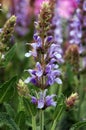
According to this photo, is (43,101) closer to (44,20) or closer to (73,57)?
(44,20)

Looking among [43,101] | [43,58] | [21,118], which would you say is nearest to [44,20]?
[43,58]

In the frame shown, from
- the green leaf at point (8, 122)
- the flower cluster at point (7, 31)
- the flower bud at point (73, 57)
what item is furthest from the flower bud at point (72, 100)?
the flower bud at point (73, 57)

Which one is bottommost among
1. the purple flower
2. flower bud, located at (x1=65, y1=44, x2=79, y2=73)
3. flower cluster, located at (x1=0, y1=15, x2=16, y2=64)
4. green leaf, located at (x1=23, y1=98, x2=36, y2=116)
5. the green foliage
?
the green foliage

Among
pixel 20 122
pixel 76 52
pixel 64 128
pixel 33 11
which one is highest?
pixel 33 11

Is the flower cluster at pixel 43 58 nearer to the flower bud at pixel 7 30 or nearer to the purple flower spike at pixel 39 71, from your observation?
the purple flower spike at pixel 39 71

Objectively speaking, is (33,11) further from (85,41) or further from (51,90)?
(51,90)

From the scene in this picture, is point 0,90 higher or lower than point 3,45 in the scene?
lower

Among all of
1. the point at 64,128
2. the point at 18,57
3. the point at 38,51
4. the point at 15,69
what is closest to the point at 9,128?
the point at 38,51

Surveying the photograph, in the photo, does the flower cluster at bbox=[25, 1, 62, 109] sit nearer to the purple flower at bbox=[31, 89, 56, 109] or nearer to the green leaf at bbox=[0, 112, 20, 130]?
the purple flower at bbox=[31, 89, 56, 109]

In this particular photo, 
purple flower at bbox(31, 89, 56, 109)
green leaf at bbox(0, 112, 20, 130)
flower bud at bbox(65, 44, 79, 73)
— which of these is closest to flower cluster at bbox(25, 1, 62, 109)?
purple flower at bbox(31, 89, 56, 109)
